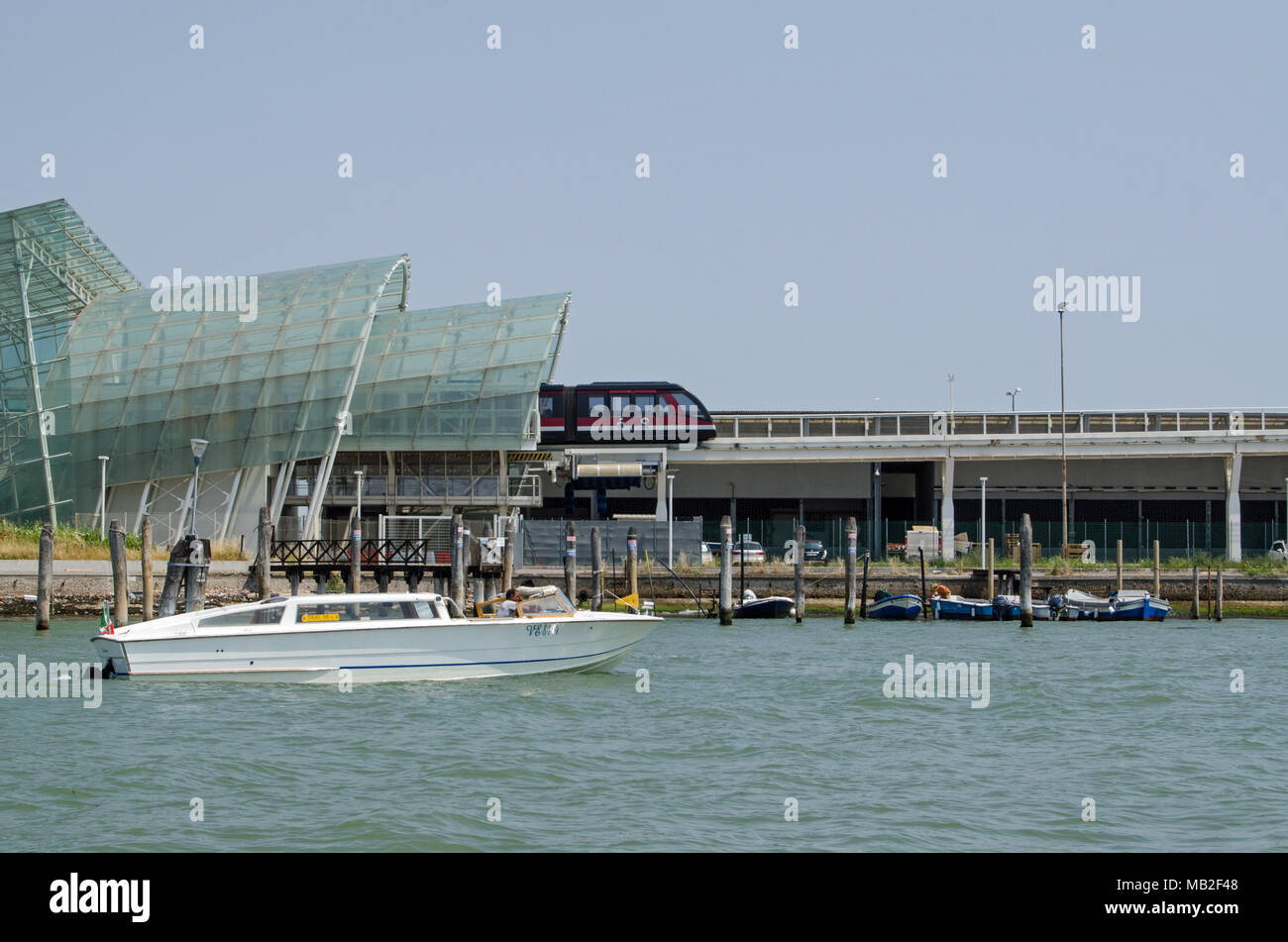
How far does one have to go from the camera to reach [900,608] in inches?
1989

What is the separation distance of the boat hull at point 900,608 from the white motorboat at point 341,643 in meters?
25.5

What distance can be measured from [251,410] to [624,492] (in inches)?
796

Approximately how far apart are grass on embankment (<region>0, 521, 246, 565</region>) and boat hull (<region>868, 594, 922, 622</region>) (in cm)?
2318

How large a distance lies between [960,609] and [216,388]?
30819 mm

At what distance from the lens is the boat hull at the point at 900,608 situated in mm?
50438

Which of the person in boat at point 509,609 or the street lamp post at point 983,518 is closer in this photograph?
the person in boat at point 509,609

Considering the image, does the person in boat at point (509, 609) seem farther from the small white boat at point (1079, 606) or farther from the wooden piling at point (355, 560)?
the small white boat at point (1079, 606)

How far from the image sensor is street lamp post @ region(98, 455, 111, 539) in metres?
52.3

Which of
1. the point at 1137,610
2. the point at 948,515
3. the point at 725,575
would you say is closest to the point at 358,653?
the point at 725,575

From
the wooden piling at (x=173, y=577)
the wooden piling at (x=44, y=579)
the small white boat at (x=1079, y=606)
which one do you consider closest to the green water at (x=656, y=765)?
the wooden piling at (x=173, y=577)

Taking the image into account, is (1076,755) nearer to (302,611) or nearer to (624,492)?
(302,611)

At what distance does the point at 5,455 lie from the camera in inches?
2207
